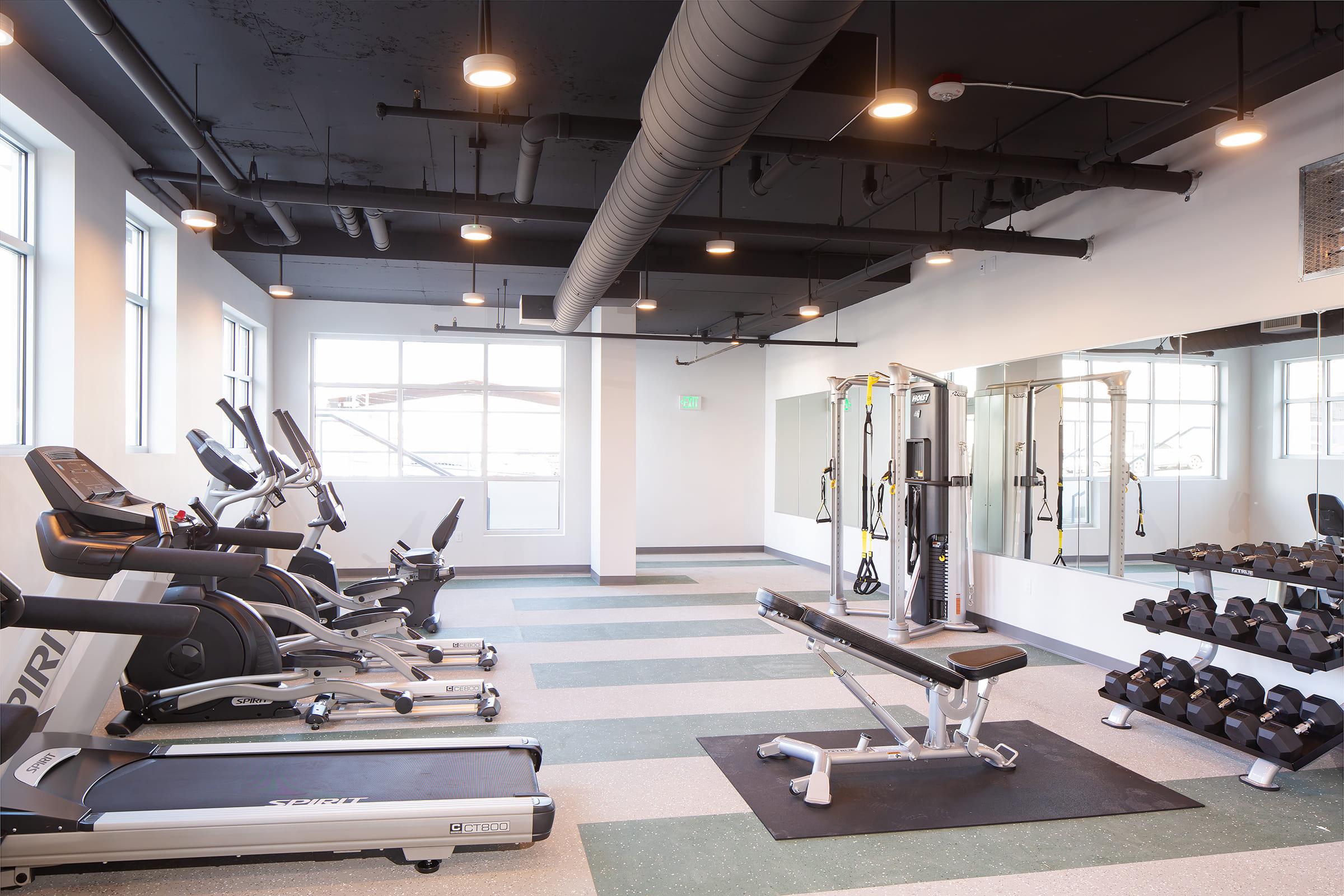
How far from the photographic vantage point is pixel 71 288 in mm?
4730

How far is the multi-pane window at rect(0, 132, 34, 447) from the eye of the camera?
448 centimetres

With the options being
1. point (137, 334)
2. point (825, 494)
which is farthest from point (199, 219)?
point (825, 494)

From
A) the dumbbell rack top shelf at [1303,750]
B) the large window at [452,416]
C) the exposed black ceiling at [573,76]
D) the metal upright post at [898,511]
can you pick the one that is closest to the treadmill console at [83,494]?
the exposed black ceiling at [573,76]

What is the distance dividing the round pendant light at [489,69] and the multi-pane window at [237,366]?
6.16m

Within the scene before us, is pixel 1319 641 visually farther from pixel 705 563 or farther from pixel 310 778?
pixel 705 563

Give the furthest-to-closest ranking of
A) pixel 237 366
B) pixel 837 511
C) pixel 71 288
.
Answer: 1. pixel 237 366
2. pixel 837 511
3. pixel 71 288

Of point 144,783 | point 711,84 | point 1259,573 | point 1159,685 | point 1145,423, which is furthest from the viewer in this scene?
point 1145,423

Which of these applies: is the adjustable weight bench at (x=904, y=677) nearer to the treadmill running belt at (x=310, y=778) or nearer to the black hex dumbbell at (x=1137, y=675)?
the black hex dumbbell at (x=1137, y=675)

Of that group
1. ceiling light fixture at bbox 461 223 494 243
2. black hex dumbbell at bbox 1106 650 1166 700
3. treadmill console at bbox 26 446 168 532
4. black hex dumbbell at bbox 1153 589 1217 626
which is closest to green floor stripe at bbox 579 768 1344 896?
black hex dumbbell at bbox 1106 650 1166 700

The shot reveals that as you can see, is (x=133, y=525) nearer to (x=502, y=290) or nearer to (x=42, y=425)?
(x=42, y=425)

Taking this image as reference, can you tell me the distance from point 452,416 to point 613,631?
4687mm

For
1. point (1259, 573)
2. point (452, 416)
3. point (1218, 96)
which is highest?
point (1218, 96)

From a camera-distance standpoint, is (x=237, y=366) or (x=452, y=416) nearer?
(x=237, y=366)

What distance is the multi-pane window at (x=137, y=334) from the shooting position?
618cm
